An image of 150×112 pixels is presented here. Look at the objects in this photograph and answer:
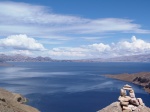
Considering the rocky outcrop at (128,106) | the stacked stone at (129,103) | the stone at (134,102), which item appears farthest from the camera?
the stone at (134,102)

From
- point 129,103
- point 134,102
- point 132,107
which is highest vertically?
point 134,102

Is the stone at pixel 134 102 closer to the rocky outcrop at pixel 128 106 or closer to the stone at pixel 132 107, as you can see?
the rocky outcrop at pixel 128 106

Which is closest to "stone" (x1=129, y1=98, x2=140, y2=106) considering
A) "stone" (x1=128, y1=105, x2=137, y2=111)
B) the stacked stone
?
the stacked stone

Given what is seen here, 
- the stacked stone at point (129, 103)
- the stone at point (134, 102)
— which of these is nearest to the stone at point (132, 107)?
the stacked stone at point (129, 103)

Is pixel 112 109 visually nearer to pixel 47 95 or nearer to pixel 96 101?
pixel 96 101

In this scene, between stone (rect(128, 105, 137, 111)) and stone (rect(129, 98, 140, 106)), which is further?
A: stone (rect(129, 98, 140, 106))

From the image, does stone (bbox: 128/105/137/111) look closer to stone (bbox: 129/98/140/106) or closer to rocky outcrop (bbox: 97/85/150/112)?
rocky outcrop (bbox: 97/85/150/112)

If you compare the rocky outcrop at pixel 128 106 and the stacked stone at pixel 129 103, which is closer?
the rocky outcrop at pixel 128 106

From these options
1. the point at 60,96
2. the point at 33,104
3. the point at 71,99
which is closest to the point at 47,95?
the point at 60,96

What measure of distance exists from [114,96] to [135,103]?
13667cm

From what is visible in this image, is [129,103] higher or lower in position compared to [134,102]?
lower

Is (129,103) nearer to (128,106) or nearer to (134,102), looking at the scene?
(134,102)

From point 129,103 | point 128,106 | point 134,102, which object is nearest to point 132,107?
point 128,106

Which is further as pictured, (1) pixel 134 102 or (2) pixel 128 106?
(1) pixel 134 102
